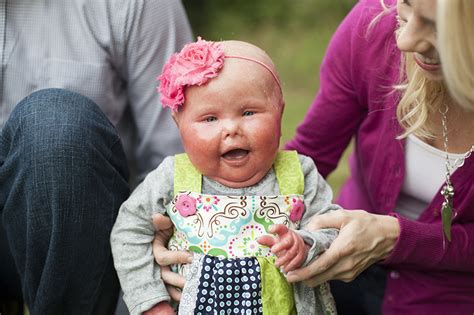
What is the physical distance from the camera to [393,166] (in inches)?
96.6

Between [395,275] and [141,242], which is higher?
[141,242]

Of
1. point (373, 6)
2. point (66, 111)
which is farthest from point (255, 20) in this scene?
point (66, 111)

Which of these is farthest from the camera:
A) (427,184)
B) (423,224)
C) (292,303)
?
(427,184)

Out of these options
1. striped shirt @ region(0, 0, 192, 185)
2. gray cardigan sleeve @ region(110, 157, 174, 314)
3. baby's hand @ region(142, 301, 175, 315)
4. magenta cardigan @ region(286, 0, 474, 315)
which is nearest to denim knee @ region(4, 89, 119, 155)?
gray cardigan sleeve @ region(110, 157, 174, 314)

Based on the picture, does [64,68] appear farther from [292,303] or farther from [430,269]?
[430,269]

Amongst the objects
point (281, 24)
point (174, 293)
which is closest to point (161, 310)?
point (174, 293)

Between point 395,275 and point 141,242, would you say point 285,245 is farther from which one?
point 395,275

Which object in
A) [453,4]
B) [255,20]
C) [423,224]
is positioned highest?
[453,4]

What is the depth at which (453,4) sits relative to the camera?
1845 millimetres

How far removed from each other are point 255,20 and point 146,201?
4238mm

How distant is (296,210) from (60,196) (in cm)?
54

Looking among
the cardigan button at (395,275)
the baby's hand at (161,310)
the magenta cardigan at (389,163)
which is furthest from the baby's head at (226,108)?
the cardigan button at (395,275)

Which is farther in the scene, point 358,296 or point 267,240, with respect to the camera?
point 358,296

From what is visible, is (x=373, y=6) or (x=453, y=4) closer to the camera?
(x=453, y=4)
